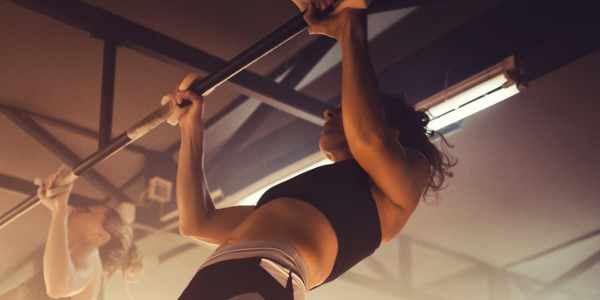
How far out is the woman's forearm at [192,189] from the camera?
1.30 meters

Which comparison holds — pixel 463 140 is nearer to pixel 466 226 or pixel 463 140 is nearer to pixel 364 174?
pixel 466 226

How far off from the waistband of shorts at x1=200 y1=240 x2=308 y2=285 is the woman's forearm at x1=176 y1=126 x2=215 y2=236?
1.49ft

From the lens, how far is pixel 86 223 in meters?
3.19

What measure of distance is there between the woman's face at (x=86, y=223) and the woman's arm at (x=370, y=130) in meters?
2.64

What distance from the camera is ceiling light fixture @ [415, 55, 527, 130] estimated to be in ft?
6.89

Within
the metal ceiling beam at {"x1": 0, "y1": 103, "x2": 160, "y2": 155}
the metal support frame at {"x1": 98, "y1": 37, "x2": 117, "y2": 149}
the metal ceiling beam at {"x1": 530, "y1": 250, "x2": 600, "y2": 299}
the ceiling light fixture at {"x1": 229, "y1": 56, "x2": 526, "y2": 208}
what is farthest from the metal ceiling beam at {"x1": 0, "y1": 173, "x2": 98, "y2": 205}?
the metal ceiling beam at {"x1": 530, "y1": 250, "x2": 600, "y2": 299}

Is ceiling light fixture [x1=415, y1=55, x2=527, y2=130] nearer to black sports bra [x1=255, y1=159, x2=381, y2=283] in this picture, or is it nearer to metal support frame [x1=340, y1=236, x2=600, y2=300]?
black sports bra [x1=255, y1=159, x2=381, y2=283]

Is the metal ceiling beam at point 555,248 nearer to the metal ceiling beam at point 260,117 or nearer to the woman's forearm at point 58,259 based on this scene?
the metal ceiling beam at point 260,117

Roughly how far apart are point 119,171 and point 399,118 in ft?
10.3

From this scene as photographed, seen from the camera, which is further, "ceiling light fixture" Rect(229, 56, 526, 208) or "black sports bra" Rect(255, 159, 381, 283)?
"ceiling light fixture" Rect(229, 56, 526, 208)

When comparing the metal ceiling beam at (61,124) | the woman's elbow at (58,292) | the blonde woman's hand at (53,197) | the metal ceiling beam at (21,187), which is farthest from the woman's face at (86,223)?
the metal ceiling beam at (61,124)

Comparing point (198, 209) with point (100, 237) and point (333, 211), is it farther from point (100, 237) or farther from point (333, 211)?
point (100, 237)

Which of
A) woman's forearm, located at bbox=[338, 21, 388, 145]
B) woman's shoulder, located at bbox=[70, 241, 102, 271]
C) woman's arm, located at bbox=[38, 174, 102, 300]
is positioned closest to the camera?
woman's forearm, located at bbox=[338, 21, 388, 145]

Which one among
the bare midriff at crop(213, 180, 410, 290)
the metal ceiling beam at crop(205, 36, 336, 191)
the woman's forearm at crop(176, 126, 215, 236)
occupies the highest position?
the metal ceiling beam at crop(205, 36, 336, 191)
